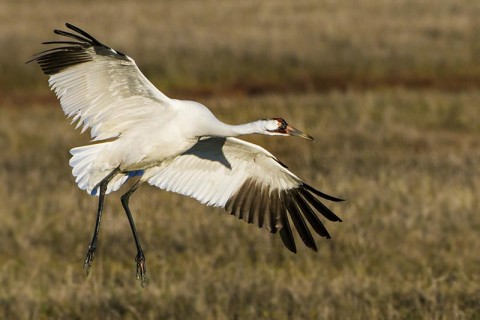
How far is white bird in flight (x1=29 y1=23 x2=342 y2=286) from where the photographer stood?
23.0 feet

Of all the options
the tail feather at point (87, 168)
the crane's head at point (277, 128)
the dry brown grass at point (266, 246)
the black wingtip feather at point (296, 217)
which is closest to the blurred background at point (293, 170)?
the dry brown grass at point (266, 246)

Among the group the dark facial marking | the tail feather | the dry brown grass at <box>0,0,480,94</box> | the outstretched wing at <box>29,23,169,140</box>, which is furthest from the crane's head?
the dry brown grass at <box>0,0,480,94</box>

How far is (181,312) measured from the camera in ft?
25.0

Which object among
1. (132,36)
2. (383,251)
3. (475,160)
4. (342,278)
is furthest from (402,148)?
(132,36)

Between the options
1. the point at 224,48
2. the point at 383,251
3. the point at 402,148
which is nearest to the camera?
the point at 383,251

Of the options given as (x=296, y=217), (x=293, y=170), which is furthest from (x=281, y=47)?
(x=296, y=217)

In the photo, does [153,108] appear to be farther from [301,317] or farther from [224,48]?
[224,48]

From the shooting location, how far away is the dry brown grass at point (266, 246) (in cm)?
770

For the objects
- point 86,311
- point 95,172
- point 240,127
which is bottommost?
point 86,311

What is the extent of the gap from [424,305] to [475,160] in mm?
5693

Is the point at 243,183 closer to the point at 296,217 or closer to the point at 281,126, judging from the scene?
the point at 296,217

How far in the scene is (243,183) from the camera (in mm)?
7961

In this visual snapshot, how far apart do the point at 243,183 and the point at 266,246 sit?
5.44ft

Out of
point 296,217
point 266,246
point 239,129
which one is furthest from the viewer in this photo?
point 266,246
